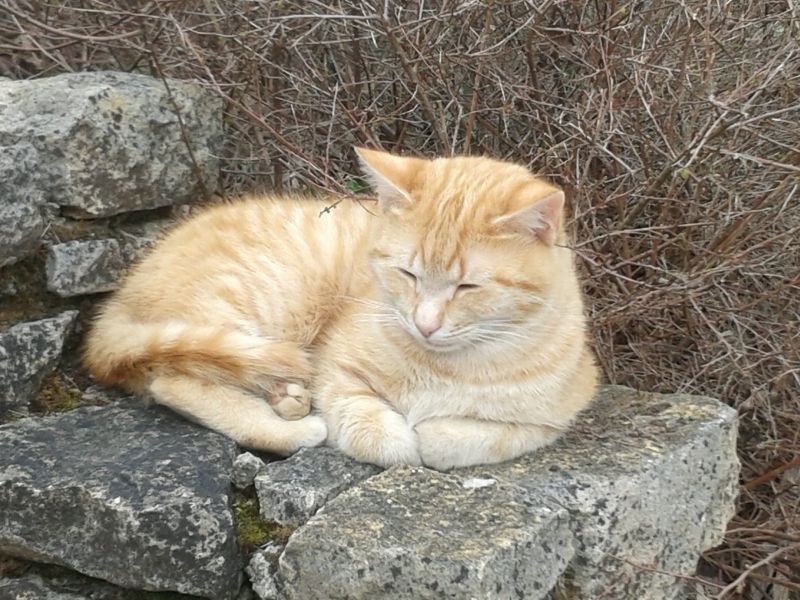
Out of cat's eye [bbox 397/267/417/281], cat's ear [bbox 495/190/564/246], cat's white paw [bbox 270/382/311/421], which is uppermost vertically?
cat's ear [bbox 495/190/564/246]

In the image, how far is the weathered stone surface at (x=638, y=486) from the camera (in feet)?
7.68

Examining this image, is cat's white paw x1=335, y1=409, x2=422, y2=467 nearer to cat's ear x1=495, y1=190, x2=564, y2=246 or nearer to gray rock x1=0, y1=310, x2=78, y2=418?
cat's ear x1=495, y1=190, x2=564, y2=246

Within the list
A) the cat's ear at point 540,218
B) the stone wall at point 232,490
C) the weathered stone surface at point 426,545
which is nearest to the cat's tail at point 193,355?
the stone wall at point 232,490

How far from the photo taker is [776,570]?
320 cm

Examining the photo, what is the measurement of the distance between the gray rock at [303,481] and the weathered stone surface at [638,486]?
0.33 meters

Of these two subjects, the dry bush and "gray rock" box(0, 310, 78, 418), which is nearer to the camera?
"gray rock" box(0, 310, 78, 418)

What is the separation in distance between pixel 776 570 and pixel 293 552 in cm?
195

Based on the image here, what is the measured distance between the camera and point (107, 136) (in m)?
3.07

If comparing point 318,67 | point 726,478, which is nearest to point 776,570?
point 726,478

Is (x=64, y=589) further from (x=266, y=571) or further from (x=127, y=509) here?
(x=266, y=571)

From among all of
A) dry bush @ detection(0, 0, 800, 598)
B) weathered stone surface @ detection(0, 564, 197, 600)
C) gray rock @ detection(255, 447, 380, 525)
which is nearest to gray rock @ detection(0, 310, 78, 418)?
weathered stone surface @ detection(0, 564, 197, 600)

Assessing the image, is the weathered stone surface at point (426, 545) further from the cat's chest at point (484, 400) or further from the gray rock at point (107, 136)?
the gray rock at point (107, 136)

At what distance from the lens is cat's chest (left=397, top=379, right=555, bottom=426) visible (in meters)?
2.47

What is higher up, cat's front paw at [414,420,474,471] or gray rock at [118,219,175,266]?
gray rock at [118,219,175,266]
